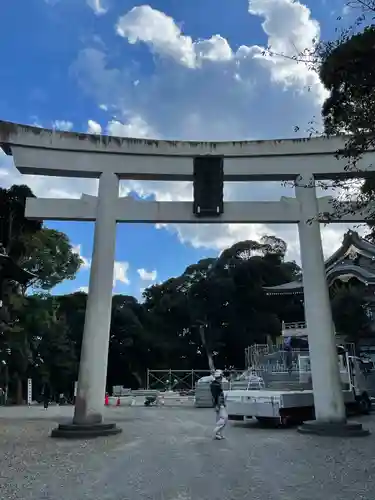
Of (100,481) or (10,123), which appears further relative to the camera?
(10,123)

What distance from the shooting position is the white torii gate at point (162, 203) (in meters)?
10.5

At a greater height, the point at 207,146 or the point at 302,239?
the point at 207,146

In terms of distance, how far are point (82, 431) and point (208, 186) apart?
610 cm

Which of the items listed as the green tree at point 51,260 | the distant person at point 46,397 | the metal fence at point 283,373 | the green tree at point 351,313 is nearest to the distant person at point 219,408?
the metal fence at point 283,373

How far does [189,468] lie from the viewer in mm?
6836

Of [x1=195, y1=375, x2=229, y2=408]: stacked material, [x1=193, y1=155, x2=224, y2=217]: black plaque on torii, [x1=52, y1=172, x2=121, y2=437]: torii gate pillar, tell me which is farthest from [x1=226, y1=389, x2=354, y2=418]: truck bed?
[x1=195, y1=375, x2=229, y2=408]: stacked material

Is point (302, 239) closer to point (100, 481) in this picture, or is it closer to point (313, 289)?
point (313, 289)

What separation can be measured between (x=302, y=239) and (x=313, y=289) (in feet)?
4.10

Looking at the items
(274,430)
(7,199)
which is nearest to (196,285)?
(7,199)

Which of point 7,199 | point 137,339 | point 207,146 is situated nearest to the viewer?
point 207,146

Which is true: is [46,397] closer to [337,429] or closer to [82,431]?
[82,431]

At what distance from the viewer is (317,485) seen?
18.7 feet

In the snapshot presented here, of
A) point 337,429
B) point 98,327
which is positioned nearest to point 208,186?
point 98,327

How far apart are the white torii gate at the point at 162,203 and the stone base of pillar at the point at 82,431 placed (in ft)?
0.20
